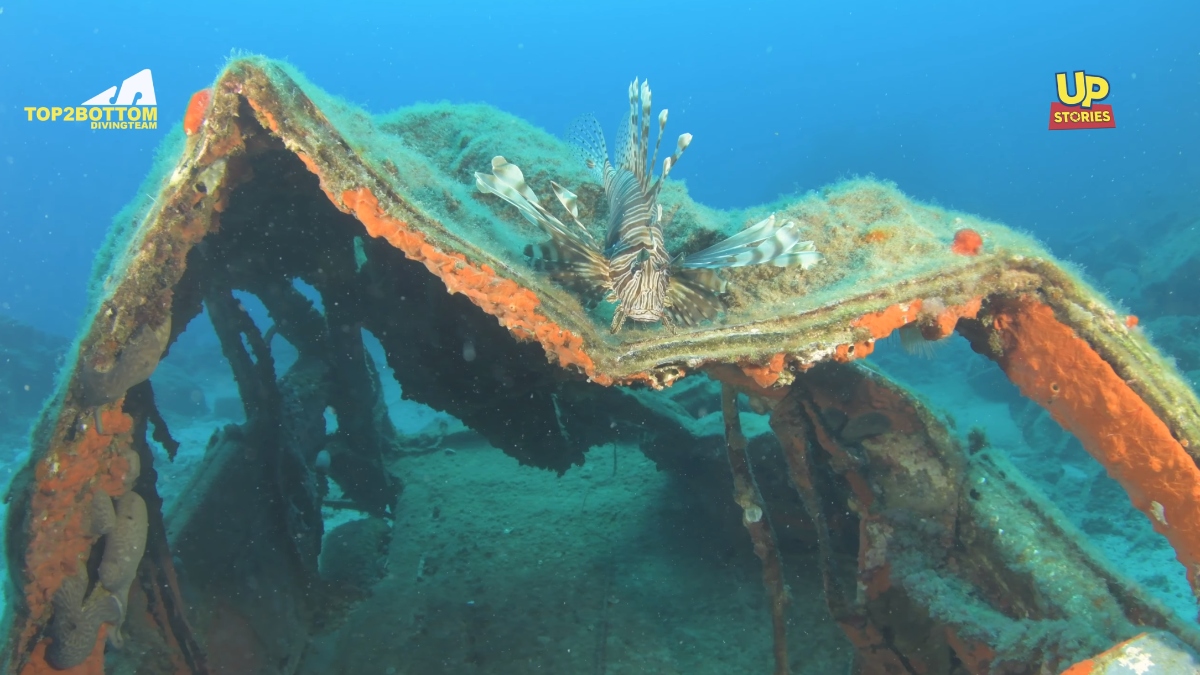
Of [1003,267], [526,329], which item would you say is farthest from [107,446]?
[1003,267]

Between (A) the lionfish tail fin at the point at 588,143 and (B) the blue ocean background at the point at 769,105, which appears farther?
(B) the blue ocean background at the point at 769,105

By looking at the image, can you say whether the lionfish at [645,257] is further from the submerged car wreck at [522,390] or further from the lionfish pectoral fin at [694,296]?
the submerged car wreck at [522,390]

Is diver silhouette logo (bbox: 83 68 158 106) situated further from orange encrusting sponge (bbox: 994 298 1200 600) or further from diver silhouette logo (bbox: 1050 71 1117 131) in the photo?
orange encrusting sponge (bbox: 994 298 1200 600)

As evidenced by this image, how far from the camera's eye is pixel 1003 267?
2.04m

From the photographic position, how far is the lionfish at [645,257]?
7.56 feet

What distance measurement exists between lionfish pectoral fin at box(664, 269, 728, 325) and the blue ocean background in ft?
5.45

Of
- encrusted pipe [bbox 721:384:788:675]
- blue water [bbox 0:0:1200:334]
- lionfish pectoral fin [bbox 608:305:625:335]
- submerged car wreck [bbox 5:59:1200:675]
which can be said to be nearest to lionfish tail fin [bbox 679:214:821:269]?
submerged car wreck [bbox 5:59:1200:675]

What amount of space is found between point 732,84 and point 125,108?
97687mm

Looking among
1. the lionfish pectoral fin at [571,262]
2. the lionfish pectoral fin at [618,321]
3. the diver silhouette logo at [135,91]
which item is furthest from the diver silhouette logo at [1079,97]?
the diver silhouette logo at [135,91]

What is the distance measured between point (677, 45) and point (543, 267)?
135479 millimetres

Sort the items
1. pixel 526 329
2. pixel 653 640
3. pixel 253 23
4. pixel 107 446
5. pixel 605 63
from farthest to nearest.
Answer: pixel 605 63, pixel 253 23, pixel 653 640, pixel 107 446, pixel 526 329

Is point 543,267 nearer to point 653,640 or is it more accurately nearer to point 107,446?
point 107,446

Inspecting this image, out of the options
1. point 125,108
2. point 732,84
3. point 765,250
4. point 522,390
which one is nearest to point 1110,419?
point 765,250

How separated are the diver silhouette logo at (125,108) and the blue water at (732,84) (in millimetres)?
7352
